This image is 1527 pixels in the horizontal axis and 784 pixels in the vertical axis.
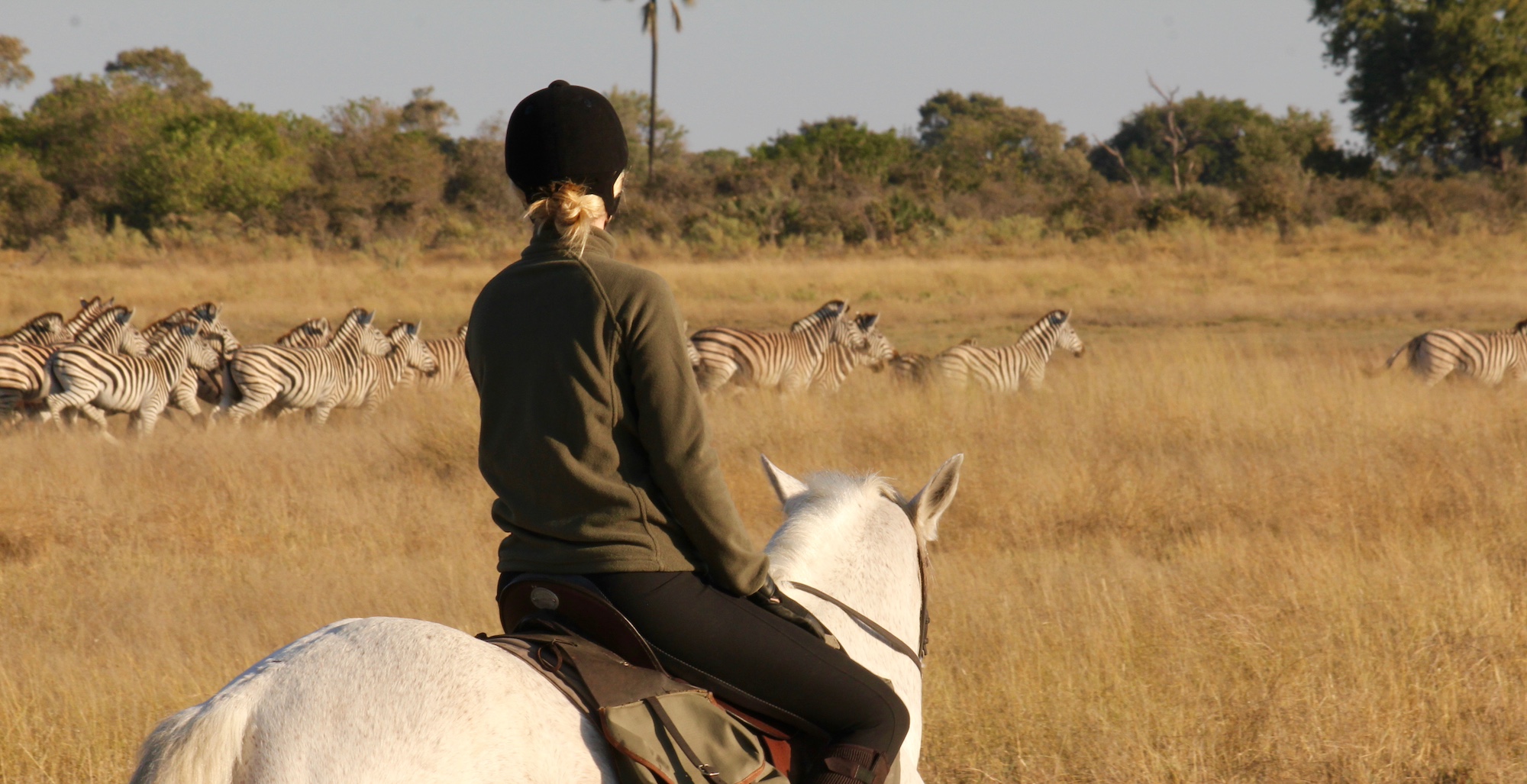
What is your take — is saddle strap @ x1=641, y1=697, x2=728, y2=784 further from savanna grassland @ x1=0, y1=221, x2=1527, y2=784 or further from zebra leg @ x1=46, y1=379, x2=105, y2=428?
zebra leg @ x1=46, y1=379, x2=105, y2=428

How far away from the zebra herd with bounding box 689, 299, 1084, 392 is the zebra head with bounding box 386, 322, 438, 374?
310 cm

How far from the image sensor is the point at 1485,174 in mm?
35031

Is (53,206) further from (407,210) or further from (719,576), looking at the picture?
(719,576)

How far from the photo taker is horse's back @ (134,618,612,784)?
1665 mm

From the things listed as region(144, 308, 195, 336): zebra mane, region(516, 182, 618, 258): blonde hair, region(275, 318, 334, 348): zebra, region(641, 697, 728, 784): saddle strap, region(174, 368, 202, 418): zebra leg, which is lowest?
region(174, 368, 202, 418): zebra leg

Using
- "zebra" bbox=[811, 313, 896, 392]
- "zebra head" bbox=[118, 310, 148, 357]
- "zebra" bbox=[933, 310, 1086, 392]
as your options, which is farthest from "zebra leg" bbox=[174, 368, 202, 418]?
"zebra" bbox=[933, 310, 1086, 392]

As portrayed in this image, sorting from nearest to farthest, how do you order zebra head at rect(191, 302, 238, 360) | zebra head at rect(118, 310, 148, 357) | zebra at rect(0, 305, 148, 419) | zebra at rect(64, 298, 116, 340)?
zebra at rect(0, 305, 148, 419) → zebra head at rect(118, 310, 148, 357) → zebra head at rect(191, 302, 238, 360) → zebra at rect(64, 298, 116, 340)

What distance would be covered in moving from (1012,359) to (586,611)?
1092 cm

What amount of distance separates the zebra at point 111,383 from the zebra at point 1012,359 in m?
7.41

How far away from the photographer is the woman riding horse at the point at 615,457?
6.15 ft

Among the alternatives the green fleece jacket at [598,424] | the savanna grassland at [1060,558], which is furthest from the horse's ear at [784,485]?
the savanna grassland at [1060,558]

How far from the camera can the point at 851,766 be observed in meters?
2.00

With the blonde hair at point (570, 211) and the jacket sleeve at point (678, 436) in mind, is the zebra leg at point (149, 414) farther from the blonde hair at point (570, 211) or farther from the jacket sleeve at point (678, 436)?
the jacket sleeve at point (678, 436)

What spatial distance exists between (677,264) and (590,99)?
2420 cm
